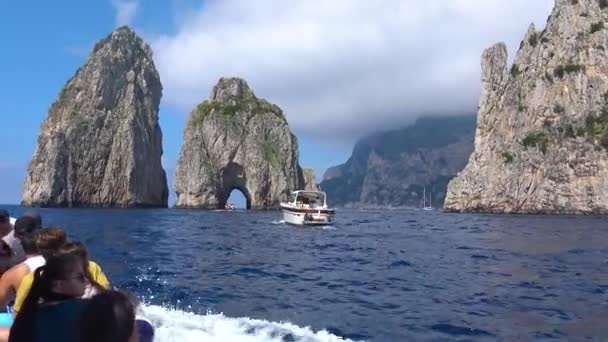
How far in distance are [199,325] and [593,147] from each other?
136 metres

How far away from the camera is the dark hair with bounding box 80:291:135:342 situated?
3453 millimetres

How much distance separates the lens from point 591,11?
14138cm

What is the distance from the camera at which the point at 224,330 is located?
41.0 feet

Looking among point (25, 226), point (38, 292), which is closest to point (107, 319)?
point (38, 292)

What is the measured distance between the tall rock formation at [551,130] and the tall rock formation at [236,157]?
1775 inches

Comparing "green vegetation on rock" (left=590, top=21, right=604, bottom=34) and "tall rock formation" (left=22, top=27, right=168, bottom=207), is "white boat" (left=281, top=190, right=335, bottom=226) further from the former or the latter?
"green vegetation on rock" (left=590, top=21, right=604, bottom=34)

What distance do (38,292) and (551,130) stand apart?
491 feet

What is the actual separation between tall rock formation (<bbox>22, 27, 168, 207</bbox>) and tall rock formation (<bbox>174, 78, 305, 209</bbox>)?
11672 millimetres

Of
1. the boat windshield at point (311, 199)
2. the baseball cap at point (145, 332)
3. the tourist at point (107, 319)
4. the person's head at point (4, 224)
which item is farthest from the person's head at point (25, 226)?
the boat windshield at point (311, 199)

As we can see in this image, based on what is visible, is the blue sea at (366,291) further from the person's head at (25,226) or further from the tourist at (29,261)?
the tourist at (29,261)

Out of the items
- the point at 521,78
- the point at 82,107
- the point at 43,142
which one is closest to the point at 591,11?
the point at 521,78

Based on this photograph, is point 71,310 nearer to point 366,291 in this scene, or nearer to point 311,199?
point 366,291

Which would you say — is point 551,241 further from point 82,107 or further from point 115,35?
point 115,35

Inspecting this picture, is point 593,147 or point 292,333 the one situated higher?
point 593,147
